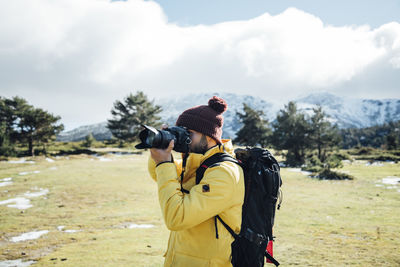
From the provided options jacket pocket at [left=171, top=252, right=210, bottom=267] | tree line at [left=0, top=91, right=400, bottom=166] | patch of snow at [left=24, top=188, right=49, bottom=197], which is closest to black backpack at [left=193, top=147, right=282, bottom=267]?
jacket pocket at [left=171, top=252, right=210, bottom=267]

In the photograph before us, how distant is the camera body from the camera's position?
2.39 m

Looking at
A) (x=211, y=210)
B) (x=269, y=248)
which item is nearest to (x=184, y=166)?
(x=211, y=210)

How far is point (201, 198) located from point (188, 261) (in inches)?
25.8

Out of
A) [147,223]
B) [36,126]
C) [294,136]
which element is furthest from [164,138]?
[36,126]

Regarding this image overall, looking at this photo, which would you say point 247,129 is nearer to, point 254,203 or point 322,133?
point 322,133

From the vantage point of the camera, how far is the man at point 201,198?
2.26 m

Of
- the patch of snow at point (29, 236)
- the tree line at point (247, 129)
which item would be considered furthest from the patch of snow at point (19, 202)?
the tree line at point (247, 129)

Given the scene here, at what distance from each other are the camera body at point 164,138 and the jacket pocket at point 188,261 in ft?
3.31

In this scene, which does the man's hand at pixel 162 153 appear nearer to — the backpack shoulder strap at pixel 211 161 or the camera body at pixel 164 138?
the camera body at pixel 164 138

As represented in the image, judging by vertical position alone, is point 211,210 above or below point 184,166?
below

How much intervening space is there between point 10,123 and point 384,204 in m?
53.2

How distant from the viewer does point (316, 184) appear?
1722 centimetres

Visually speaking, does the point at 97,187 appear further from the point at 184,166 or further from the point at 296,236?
the point at 184,166

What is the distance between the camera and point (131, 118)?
2176 inches
